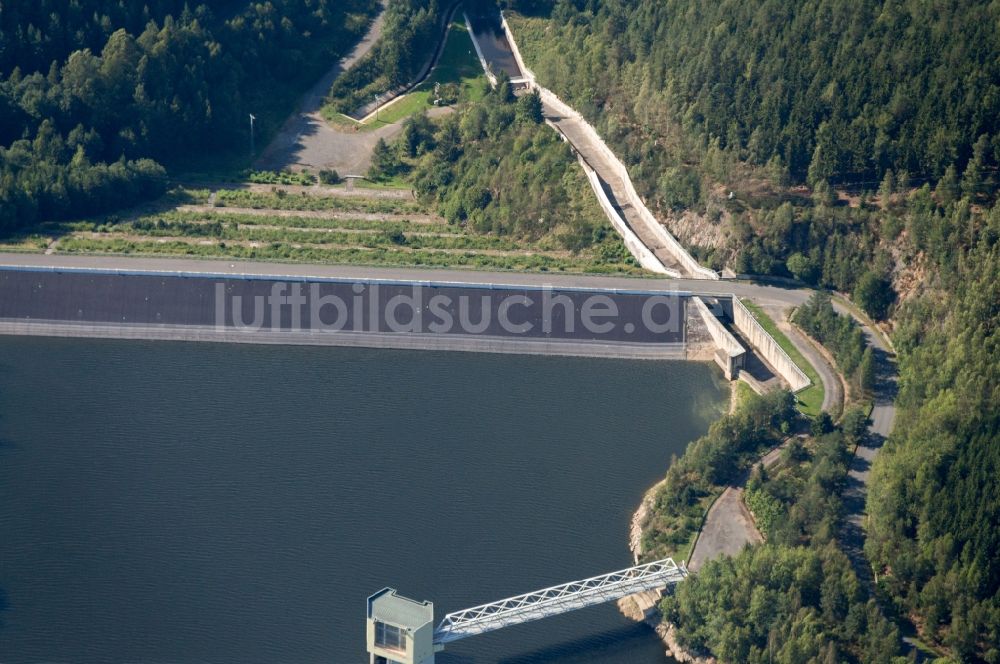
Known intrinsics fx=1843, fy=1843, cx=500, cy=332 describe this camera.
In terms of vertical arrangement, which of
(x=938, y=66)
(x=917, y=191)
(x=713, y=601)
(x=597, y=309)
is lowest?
(x=713, y=601)

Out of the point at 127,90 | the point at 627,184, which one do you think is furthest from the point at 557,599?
the point at 127,90

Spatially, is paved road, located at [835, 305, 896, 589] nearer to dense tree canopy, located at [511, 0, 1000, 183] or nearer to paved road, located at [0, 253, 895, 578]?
paved road, located at [0, 253, 895, 578]

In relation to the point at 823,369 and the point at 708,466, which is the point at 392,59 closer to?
the point at 823,369

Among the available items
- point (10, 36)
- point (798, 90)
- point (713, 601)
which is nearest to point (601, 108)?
point (798, 90)

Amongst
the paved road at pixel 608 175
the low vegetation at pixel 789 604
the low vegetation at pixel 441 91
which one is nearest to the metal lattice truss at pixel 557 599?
the low vegetation at pixel 789 604

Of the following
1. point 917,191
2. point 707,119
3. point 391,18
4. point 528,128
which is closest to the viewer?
point 917,191

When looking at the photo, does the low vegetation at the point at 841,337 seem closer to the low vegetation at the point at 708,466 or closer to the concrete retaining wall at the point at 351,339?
the low vegetation at the point at 708,466

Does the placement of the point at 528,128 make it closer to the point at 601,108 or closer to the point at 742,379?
the point at 601,108
